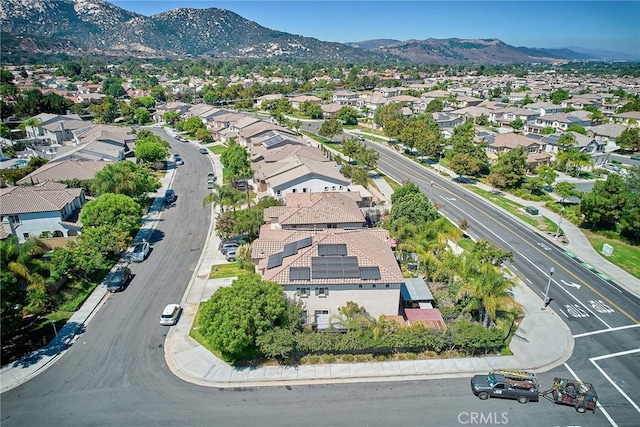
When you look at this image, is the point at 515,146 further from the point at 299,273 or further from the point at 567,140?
the point at 299,273

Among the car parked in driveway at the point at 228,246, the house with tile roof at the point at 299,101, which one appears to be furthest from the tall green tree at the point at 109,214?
the house with tile roof at the point at 299,101

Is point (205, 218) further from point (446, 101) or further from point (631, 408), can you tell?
point (446, 101)

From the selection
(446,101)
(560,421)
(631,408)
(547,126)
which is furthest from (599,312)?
(446,101)

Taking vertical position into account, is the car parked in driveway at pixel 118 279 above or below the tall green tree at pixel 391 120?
below

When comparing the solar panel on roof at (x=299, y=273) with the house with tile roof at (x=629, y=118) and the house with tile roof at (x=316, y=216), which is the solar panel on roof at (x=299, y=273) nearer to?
the house with tile roof at (x=316, y=216)

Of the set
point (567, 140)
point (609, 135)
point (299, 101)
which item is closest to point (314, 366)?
point (567, 140)
